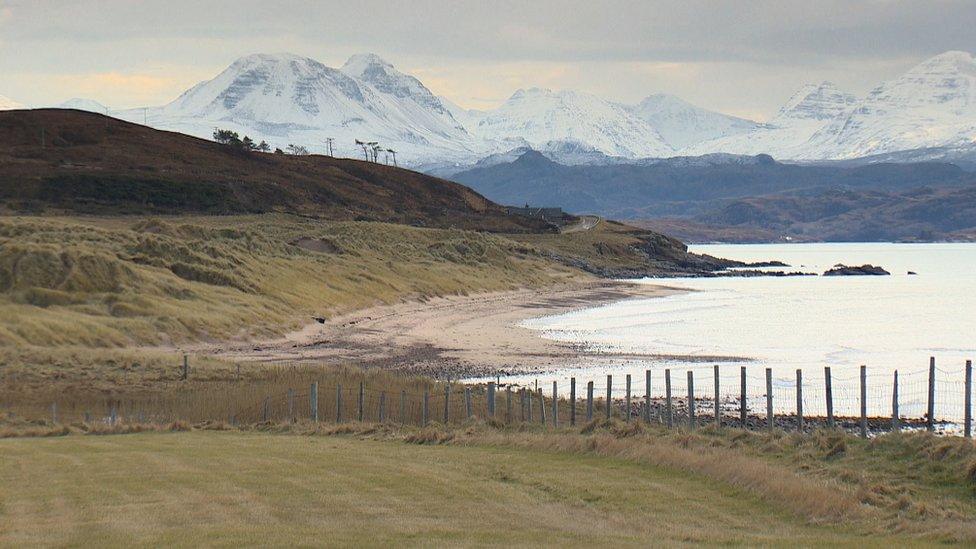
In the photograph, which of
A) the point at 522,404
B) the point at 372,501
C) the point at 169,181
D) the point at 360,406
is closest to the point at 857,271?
the point at 169,181

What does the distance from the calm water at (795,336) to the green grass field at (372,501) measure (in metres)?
21.6

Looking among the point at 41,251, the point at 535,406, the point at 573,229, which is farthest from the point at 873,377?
the point at 573,229

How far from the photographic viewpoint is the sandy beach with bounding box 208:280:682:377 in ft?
179

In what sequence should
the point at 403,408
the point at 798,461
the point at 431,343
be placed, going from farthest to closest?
the point at 431,343 < the point at 403,408 < the point at 798,461

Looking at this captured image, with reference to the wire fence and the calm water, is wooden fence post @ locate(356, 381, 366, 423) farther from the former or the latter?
the calm water

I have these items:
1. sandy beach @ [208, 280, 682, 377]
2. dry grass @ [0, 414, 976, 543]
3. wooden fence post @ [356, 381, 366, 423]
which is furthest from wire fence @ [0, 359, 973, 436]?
sandy beach @ [208, 280, 682, 377]

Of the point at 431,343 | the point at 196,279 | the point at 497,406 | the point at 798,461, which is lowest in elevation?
the point at 497,406

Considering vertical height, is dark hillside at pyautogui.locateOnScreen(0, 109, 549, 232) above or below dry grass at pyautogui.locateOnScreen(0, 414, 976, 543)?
above

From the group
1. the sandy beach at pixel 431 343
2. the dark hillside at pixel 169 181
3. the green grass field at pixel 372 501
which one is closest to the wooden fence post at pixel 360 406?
the green grass field at pixel 372 501

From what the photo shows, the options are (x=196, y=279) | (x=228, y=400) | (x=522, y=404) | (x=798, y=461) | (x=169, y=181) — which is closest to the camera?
(x=798, y=461)

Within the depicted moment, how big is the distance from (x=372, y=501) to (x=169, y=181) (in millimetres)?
140422

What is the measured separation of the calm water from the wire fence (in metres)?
0.85

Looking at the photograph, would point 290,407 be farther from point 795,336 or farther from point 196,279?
point 795,336

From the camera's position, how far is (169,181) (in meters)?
154
